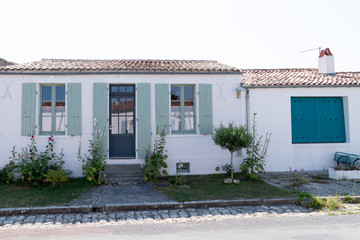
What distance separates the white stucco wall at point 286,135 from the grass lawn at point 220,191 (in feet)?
5.38

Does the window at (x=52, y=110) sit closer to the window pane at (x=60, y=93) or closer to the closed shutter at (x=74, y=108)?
the window pane at (x=60, y=93)

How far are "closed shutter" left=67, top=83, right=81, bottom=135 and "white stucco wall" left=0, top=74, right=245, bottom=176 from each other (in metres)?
0.14

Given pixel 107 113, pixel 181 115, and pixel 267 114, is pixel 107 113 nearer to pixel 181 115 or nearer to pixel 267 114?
pixel 181 115

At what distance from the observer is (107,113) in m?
8.53

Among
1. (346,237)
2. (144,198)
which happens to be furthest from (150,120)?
(346,237)

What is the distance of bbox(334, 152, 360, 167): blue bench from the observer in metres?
8.76

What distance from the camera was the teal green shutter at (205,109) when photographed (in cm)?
884

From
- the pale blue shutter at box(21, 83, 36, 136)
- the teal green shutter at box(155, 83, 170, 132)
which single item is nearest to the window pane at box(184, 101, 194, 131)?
the teal green shutter at box(155, 83, 170, 132)

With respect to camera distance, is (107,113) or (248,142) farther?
(107,113)

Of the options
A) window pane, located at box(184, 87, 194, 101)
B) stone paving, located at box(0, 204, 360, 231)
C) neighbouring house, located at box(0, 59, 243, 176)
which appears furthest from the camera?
window pane, located at box(184, 87, 194, 101)

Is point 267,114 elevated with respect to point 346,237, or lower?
elevated

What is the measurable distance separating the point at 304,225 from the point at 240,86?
5154mm

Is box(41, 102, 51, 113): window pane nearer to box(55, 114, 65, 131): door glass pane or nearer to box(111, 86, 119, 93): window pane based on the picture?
box(55, 114, 65, 131): door glass pane

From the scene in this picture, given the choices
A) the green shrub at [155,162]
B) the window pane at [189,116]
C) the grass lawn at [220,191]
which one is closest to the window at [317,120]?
the grass lawn at [220,191]
